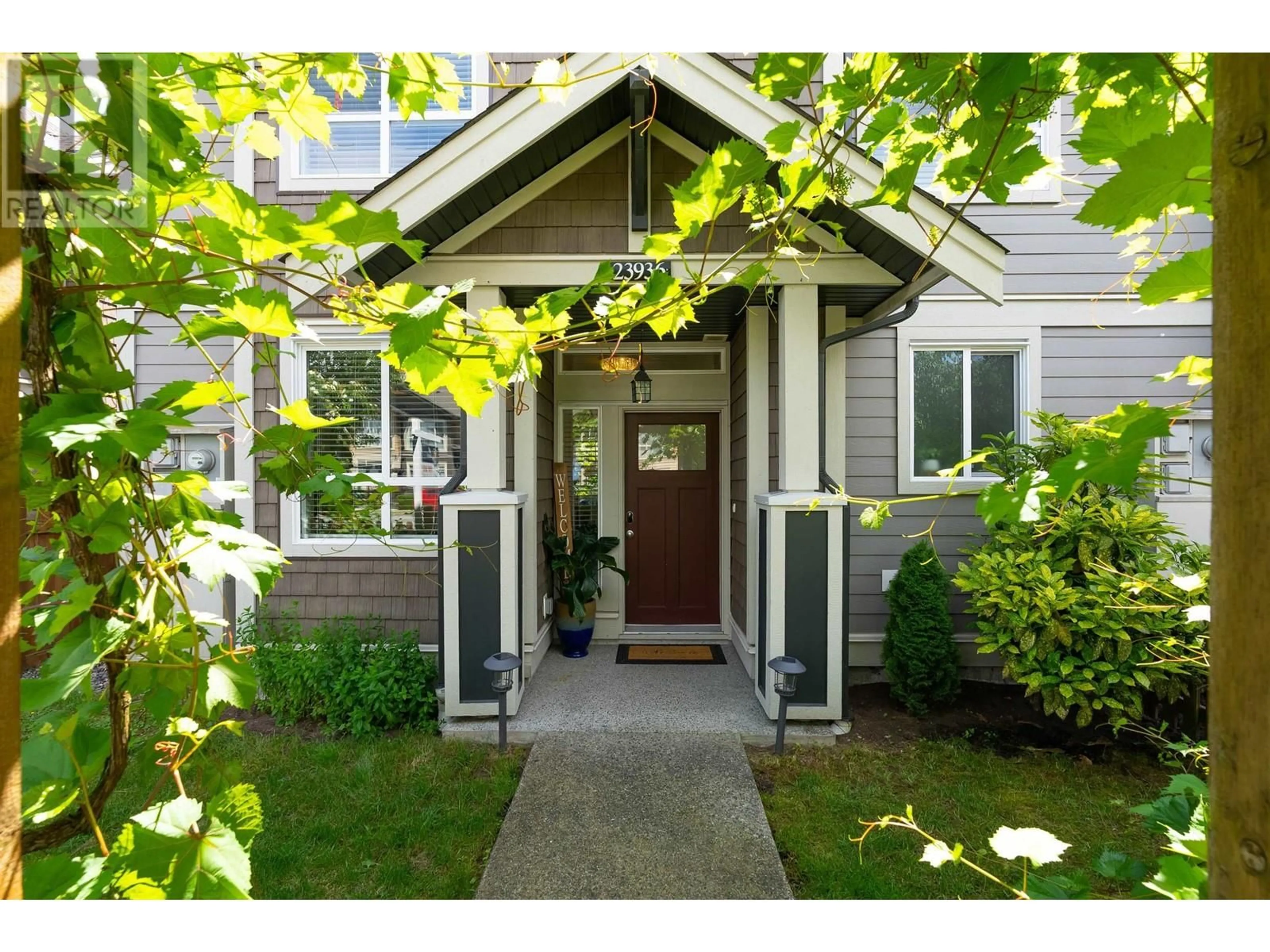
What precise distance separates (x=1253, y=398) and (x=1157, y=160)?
1.24 feet

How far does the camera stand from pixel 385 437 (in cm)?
452

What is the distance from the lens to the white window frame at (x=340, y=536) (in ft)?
14.5

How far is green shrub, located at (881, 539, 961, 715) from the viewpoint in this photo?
13.2 feet

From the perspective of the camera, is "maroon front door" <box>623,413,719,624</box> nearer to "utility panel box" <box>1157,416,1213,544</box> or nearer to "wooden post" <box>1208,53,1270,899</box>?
"utility panel box" <box>1157,416,1213,544</box>

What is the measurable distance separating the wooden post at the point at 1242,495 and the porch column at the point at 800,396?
313cm

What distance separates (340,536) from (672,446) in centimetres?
294

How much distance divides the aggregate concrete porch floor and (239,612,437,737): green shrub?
1.24ft

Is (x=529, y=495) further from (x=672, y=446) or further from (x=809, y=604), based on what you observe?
(x=809, y=604)

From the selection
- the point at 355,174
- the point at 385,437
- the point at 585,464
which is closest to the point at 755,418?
the point at 585,464

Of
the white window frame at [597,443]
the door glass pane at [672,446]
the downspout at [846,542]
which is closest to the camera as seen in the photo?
the downspout at [846,542]

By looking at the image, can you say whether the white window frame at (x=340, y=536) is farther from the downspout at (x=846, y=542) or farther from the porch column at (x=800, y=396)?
the downspout at (x=846, y=542)

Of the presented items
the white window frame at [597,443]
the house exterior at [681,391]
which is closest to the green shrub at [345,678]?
the house exterior at [681,391]
